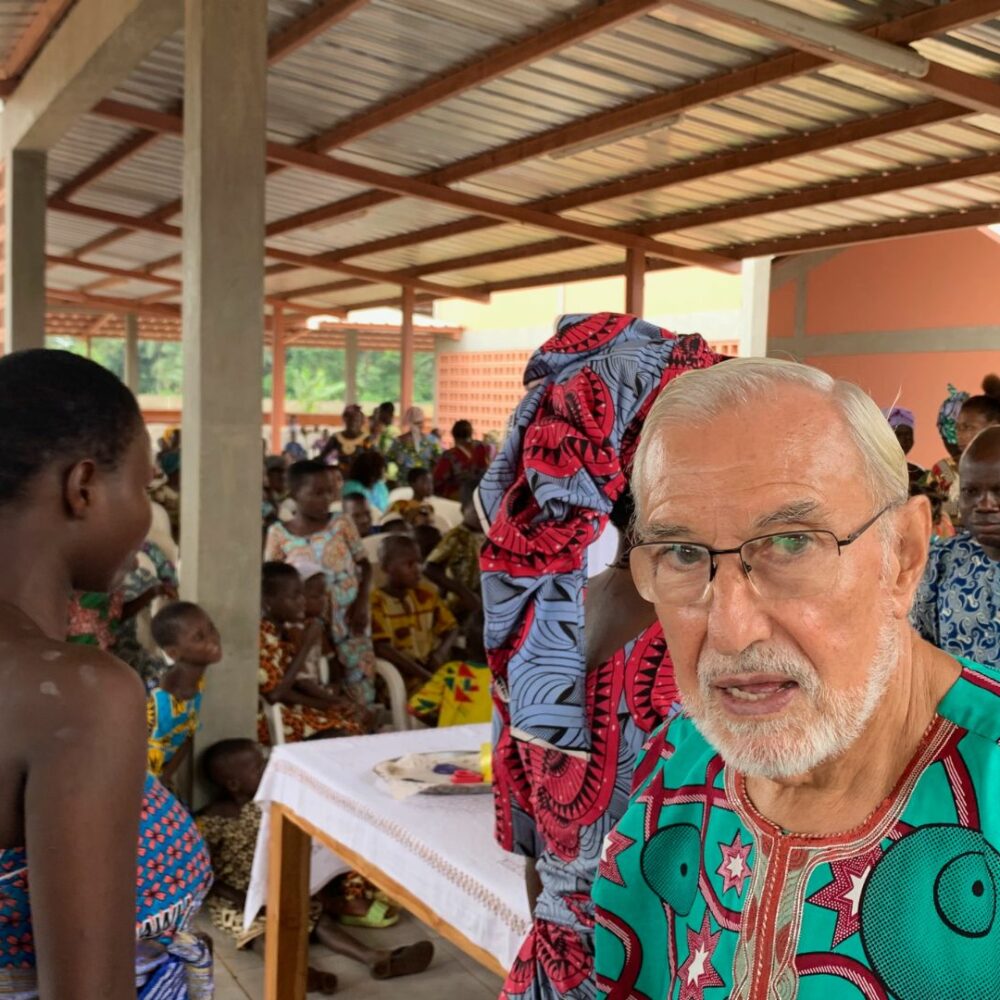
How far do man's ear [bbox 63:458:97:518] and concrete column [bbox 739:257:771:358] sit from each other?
1184 cm

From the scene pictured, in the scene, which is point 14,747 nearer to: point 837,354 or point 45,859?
point 45,859

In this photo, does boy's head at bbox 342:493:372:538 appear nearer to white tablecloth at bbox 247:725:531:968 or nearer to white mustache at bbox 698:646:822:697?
white tablecloth at bbox 247:725:531:968

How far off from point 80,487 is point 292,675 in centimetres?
347

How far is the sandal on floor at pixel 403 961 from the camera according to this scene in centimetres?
359

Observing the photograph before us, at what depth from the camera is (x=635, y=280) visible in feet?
37.0

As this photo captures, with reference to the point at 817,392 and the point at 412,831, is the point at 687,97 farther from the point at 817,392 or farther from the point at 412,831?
the point at 817,392

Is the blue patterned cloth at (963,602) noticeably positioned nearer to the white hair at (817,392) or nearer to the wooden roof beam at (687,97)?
the white hair at (817,392)

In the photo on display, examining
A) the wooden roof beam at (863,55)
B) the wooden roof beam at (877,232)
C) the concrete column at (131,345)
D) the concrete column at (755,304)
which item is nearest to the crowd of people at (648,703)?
the wooden roof beam at (863,55)

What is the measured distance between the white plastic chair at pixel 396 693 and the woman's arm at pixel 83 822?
3.65 m

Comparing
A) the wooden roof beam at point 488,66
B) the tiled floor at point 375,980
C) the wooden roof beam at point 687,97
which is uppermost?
the wooden roof beam at point 488,66

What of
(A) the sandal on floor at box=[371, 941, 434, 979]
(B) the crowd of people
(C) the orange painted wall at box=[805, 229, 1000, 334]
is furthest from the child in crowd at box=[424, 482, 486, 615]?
(C) the orange painted wall at box=[805, 229, 1000, 334]

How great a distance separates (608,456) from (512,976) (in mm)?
843

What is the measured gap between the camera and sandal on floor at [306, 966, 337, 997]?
11.4 feet

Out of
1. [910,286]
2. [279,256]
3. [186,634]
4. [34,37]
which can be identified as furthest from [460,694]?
[279,256]
